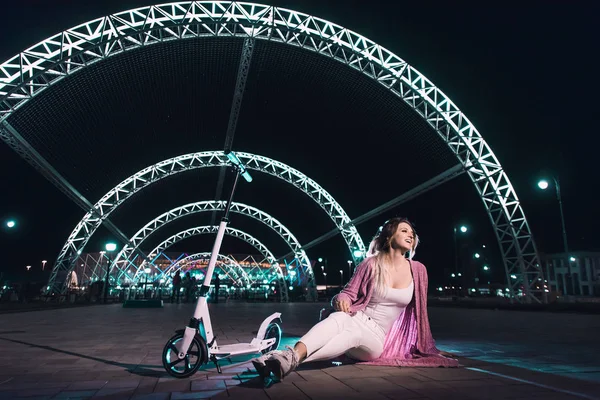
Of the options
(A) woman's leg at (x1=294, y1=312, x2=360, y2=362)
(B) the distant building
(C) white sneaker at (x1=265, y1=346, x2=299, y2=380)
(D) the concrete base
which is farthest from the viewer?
(B) the distant building

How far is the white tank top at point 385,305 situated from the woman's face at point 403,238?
0.50 metres

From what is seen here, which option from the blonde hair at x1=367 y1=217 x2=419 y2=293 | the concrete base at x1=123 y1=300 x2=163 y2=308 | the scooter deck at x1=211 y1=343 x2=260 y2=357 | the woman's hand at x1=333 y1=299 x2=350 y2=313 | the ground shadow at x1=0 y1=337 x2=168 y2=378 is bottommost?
the concrete base at x1=123 y1=300 x2=163 y2=308

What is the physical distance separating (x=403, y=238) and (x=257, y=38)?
1360 centimetres

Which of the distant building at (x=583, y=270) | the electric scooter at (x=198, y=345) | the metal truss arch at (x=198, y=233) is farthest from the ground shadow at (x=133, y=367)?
the distant building at (x=583, y=270)

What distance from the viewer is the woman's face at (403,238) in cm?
433

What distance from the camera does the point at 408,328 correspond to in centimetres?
446

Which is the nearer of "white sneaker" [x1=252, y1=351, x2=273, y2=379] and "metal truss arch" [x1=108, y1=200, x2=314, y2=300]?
"white sneaker" [x1=252, y1=351, x2=273, y2=379]

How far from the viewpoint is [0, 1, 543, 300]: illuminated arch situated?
12610 mm

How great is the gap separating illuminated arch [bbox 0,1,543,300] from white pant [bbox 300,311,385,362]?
1286 centimetres

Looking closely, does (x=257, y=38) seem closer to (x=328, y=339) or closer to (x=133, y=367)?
(x=133, y=367)

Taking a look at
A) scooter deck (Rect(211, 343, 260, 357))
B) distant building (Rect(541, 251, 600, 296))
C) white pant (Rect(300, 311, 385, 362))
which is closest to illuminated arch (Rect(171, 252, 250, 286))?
distant building (Rect(541, 251, 600, 296))

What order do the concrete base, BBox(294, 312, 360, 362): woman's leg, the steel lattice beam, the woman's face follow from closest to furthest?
BBox(294, 312, 360, 362): woman's leg → the woman's face → the concrete base → the steel lattice beam

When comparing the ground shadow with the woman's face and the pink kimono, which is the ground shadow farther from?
the woman's face

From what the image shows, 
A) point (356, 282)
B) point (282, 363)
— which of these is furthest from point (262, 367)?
point (356, 282)
